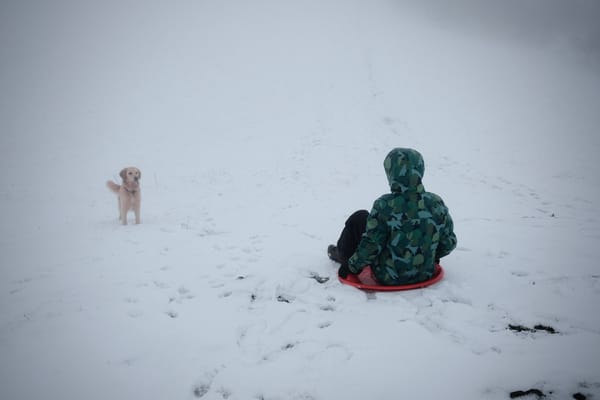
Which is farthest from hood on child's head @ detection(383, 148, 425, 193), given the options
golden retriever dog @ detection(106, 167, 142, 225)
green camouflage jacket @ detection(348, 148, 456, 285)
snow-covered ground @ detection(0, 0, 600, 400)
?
A: golden retriever dog @ detection(106, 167, 142, 225)

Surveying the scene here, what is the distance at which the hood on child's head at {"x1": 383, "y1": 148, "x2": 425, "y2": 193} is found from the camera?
310 cm

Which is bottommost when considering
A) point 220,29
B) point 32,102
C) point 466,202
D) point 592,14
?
point 466,202

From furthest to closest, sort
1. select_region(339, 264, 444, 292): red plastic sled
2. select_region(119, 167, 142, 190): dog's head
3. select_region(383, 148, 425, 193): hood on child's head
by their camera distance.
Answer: select_region(119, 167, 142, 190): dog's head, select_region(339, 264, 444, 292): red plastic sled, select_region(383, 148, 425, 193): hood on child's head

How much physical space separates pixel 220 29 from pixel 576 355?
4561cm

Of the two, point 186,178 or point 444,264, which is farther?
point 186,178

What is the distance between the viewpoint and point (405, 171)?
3092mm

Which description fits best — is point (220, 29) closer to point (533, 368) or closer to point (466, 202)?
point (466, 202)

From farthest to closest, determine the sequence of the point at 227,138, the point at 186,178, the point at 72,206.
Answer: the point at 227,138 < the point at 186,178 < the point at 72,206

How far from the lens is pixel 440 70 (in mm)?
28234

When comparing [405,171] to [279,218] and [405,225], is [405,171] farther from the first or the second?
[279,218]

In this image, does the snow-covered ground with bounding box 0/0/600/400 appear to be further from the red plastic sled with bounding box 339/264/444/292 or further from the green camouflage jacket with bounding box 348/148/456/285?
the green camouflage jacket with bounding box 348/148/456/285

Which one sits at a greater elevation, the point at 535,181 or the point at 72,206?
the point at 535,181

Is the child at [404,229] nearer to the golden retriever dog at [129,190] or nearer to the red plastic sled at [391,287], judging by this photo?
the red plastic sled at [391,287]

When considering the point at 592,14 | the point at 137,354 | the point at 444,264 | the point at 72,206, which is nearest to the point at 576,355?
the point at 444,264
